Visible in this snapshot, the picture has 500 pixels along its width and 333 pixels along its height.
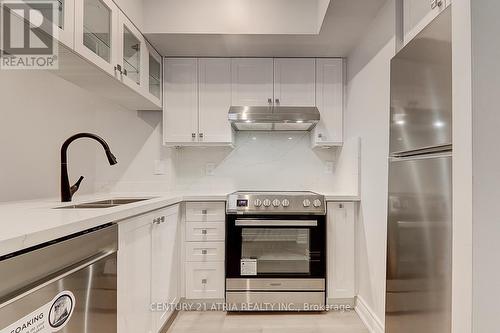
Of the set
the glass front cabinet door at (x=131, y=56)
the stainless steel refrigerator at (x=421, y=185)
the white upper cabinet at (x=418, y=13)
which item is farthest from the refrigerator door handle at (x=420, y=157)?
the glass front cabinet door at (x=131, y=56)

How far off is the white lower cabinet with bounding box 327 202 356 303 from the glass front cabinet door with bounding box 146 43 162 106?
5.68 ft

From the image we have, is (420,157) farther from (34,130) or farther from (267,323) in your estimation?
(34,130)

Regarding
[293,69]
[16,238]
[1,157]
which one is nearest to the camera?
[16,238]

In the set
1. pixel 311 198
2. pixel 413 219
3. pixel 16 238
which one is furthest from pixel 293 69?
pixel 16 238

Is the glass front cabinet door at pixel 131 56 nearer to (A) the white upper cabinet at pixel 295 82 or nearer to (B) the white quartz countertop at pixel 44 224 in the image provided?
(B) the white quartz countertop at pixel 44 224

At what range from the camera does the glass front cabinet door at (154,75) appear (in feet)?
7.93

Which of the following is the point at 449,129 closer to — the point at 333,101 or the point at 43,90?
the point at 333,101

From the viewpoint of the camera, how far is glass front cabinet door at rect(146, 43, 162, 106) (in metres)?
2.42

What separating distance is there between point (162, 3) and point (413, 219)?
7.51ft

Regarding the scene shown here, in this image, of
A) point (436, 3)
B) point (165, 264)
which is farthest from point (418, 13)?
point (165, 264)

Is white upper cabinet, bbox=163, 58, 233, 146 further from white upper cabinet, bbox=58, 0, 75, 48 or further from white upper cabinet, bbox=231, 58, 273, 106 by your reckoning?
white upper cabinet, bbox=58, 0, 75, 48

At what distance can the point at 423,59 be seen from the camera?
120cm

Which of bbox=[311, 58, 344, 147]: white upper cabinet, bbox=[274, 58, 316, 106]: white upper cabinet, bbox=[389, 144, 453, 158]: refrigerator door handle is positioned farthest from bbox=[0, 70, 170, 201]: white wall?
bbox=[389, 144, 453, 158]: refrigerator door handle

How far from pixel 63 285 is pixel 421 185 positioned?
137cm
